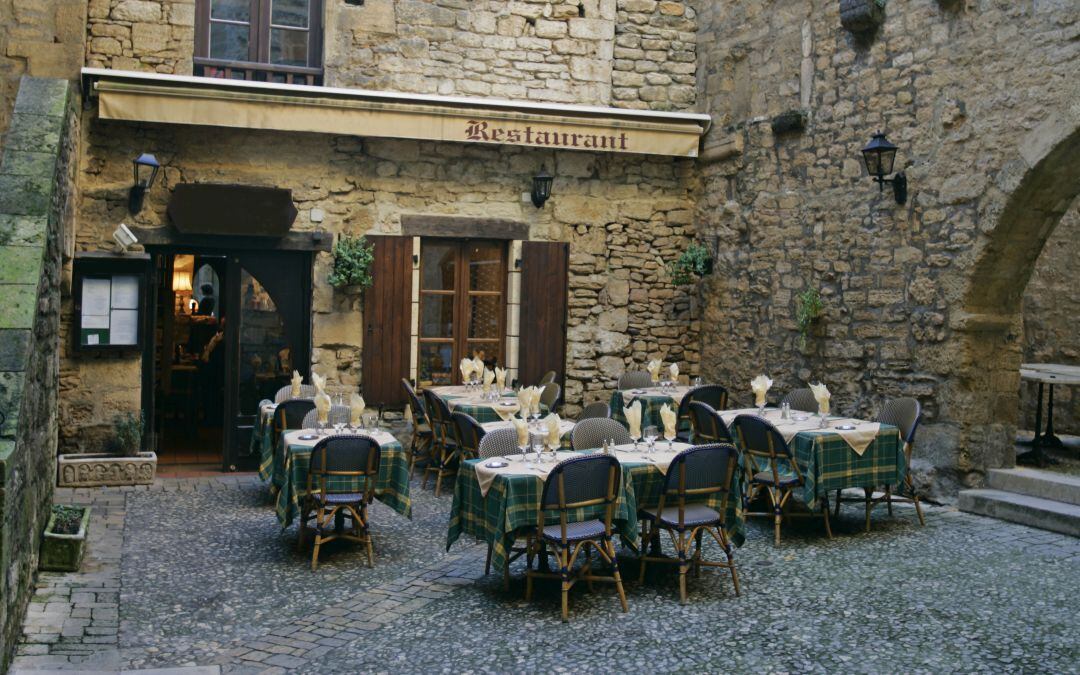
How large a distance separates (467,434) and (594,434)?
1.22 m

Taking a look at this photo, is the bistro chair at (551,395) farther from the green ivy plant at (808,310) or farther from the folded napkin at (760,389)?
the green ivy plant at (808,310)

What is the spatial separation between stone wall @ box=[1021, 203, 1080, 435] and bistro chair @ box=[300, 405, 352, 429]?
688 cm

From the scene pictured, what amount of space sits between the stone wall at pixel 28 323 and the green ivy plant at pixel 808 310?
5968 millimetres

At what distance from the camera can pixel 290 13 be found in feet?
31.9

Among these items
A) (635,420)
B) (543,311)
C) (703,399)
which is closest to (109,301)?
(543,311)

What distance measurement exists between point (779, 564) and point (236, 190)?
5.72 metres

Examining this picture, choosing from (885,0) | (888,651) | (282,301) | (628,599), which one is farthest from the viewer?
(282,301)

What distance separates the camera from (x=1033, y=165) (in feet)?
23.7

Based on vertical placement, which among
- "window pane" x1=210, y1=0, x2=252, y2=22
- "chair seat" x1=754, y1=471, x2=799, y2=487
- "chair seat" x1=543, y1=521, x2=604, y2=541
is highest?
"window pane" x1=210, y1=0, x2=252, y2=22

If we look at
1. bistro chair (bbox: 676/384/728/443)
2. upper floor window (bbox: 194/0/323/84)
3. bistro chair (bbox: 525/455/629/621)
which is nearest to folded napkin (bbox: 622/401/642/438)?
bistro chair (bbox: 525/455/629/621)

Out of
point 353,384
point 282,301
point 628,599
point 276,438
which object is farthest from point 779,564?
point 282,301

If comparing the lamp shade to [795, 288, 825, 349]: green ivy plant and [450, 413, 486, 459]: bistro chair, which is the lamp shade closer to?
[795, 288, 825, 349]: green ivy plant

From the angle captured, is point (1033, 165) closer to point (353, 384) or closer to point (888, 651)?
point (888, 651)

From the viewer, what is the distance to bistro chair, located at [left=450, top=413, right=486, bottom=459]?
7.32 m
